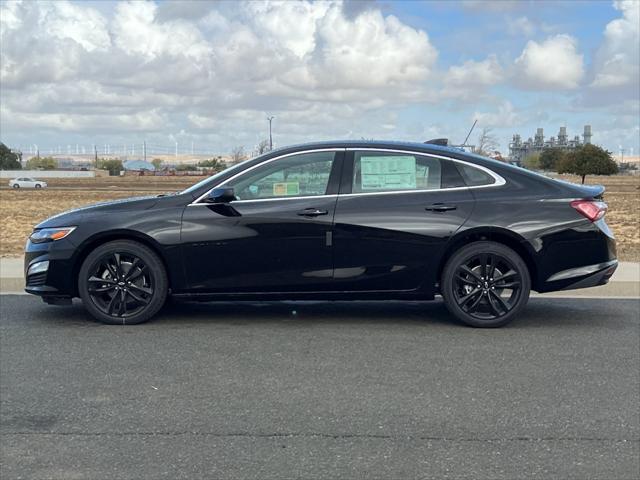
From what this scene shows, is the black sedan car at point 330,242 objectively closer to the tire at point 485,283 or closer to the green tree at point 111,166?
the tire at point 485,283

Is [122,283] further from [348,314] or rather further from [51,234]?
[348,314]

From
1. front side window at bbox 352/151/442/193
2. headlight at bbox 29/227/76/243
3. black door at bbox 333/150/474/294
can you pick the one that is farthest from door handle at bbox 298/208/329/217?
headlight at bbox 29/227/76/243

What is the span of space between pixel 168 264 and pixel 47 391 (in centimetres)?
179

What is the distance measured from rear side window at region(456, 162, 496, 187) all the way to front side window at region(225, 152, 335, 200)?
1167mm

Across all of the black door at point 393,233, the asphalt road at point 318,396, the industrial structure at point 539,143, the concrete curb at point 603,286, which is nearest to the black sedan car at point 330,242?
the black door at point 393,233

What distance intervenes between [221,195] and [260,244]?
531mm

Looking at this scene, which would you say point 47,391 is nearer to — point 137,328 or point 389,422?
point 137,328

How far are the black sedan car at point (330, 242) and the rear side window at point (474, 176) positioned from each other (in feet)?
0.06

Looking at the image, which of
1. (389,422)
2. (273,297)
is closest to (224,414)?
(389,422)

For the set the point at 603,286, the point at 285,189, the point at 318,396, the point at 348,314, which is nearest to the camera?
the point at 318,396

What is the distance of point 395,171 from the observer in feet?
20.9

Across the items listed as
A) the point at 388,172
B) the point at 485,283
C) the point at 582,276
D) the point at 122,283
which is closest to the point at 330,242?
the point at 388,172

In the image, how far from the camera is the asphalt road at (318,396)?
3.60m

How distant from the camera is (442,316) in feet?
22.4
